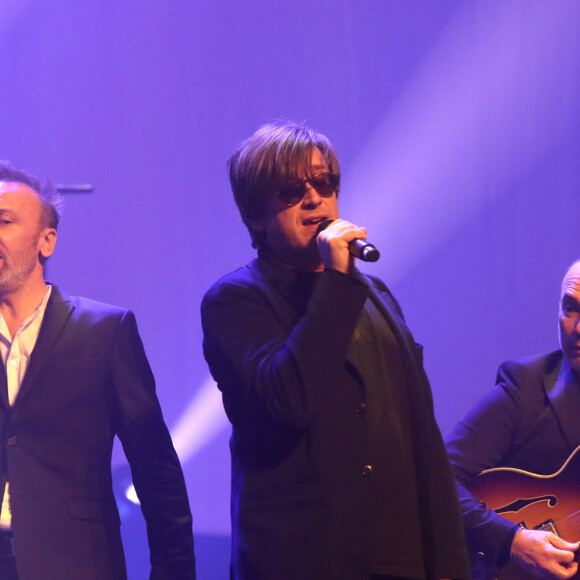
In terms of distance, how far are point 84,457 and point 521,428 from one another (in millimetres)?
1396

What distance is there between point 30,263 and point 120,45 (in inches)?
38.8

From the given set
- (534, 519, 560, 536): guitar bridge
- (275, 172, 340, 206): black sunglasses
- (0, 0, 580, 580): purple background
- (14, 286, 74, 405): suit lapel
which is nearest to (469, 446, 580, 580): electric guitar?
(534, 519, 560, 536): guitar bridge

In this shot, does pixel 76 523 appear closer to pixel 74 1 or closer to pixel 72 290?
pixel 72 290

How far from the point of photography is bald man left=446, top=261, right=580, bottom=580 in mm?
2396

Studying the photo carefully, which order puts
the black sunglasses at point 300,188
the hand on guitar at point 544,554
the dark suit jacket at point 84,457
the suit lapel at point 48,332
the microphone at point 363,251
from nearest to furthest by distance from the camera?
the microphone at point 363,251, the black sunglasses at point 300,188, the dark suit jacket at point 84,457, the suit lapel at point 48,332, the hand on guitar at point 544,554

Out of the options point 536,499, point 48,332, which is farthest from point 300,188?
point 536,499

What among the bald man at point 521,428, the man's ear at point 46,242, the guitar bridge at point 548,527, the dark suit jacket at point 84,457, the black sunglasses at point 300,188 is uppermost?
the black sunglasses at point 300,188

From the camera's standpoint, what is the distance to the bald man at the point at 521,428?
240 centimetres

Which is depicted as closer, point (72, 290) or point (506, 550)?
point (506, 550)

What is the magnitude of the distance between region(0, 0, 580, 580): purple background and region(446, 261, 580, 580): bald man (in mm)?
311

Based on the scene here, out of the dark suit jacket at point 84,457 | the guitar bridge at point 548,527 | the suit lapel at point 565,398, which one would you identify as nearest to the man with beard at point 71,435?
the dark suit jacket at point 84,457

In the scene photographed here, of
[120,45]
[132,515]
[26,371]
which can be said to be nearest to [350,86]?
[120,45]

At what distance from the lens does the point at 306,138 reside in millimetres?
1742

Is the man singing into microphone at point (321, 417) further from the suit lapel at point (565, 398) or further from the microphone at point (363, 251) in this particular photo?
the suit lapel at point (565, 398)
